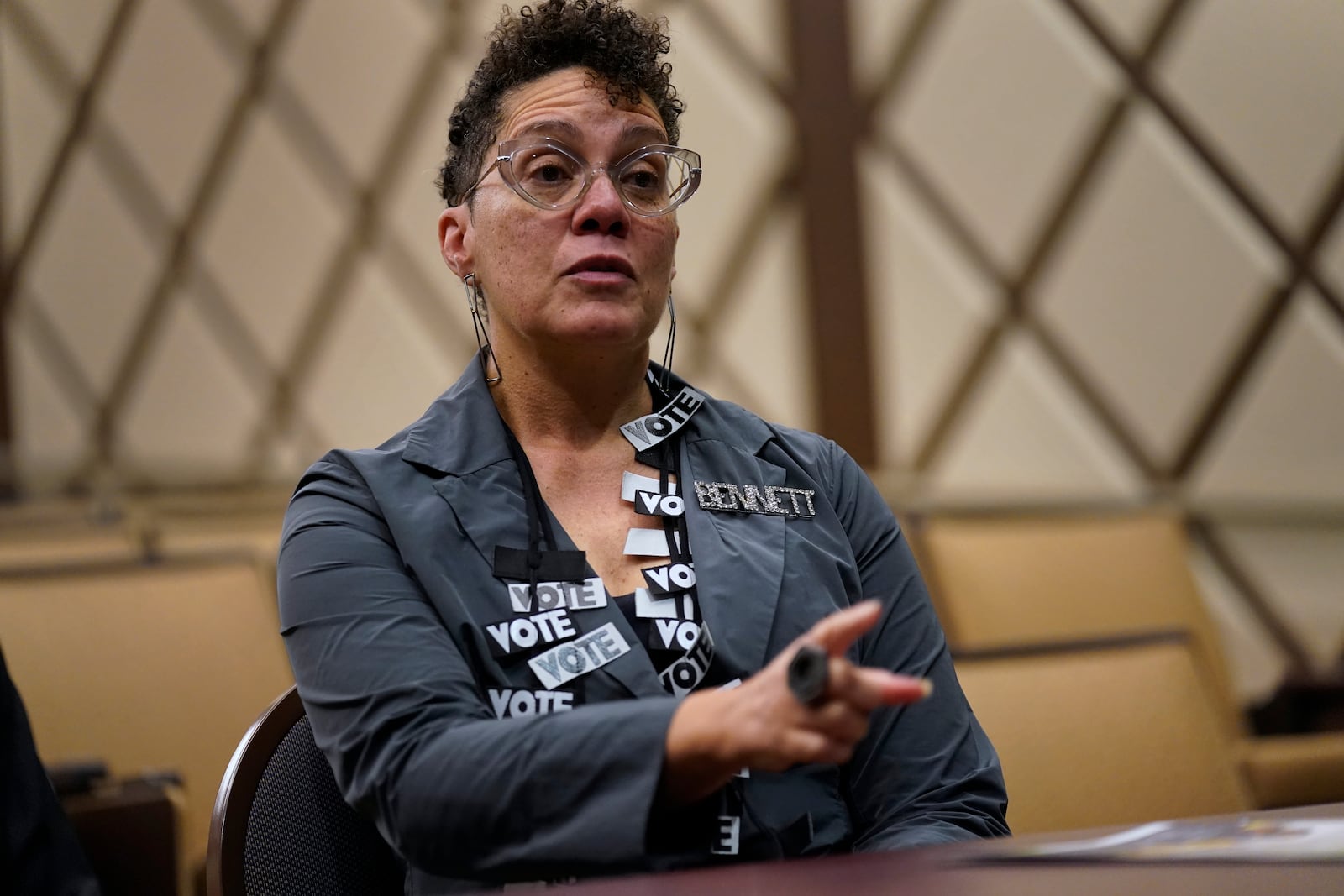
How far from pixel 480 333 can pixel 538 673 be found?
337 mm

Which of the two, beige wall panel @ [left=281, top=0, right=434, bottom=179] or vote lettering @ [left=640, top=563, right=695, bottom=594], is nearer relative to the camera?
vote lettering @ [left=640, top=563, right=695, bottom=594]

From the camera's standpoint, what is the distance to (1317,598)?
2.48 m

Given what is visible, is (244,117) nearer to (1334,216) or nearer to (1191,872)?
(1334,216)

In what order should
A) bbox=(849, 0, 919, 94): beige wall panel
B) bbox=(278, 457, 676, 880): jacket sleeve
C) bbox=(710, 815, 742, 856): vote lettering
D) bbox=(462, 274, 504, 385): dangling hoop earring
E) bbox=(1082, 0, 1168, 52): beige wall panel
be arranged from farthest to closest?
bbox=(849, 0, 919, 94): beige wall panel < bbox=(1082, 0, 1168, 52): beige wall panel < bbox=(462, 274, 504, 385): dangling hoop earring < bbox=(710, 815, 742, 856): vote lettering < bbox=(278, 457, 676, 880): jacket sleeve

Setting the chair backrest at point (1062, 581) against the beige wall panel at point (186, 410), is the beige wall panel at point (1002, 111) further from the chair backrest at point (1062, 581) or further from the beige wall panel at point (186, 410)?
the beige wall panel at point (186, 410)

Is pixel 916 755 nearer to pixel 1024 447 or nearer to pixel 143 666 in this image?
pixel 143 666

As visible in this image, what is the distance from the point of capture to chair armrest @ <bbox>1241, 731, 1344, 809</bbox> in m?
1.46

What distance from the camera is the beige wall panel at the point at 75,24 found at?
3.17 metres

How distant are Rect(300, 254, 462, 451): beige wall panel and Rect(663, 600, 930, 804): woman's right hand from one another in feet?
7.80

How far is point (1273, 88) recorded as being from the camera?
2.50 m

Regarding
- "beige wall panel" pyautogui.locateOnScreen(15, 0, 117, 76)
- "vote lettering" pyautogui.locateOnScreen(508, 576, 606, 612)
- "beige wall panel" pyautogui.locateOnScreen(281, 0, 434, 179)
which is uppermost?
"beige wall panel" pyautogui.locateOnScreen(15, 0, 117, 76)

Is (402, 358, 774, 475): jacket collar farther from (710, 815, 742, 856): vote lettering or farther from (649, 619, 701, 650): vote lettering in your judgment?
(710, 815, 742, 856): vote lettering

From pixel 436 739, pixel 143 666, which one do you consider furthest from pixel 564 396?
pixel 143 666

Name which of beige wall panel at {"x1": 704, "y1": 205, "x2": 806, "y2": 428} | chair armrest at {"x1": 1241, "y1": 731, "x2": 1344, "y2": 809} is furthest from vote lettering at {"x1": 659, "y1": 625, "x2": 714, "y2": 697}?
beige wall panel at {"x1": 704, "y1": 205, "x2": 806, "y2": 428}
